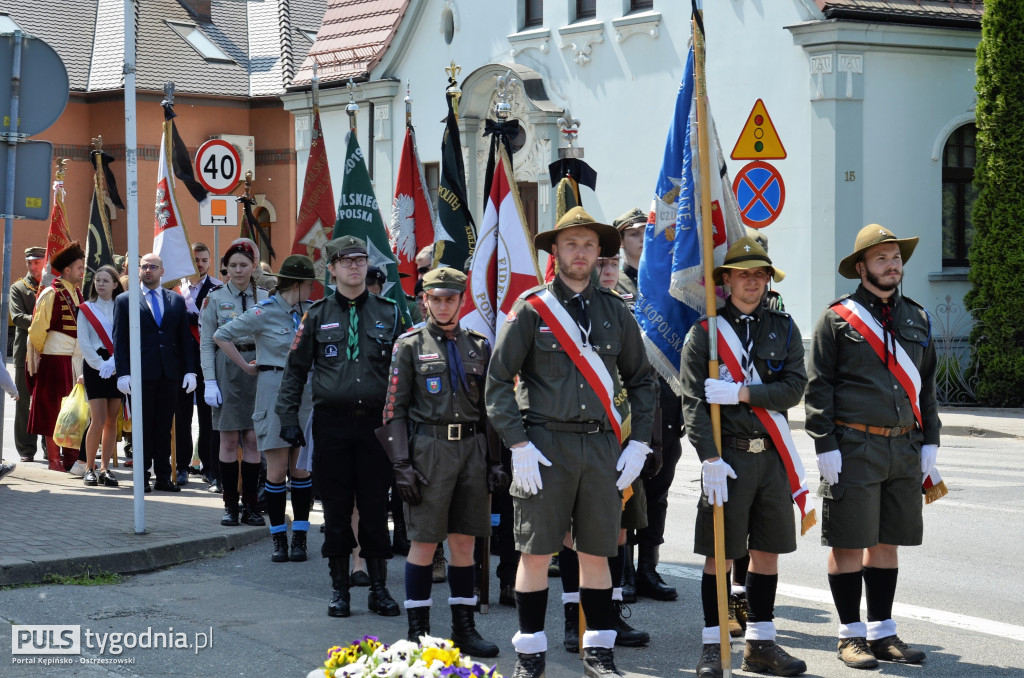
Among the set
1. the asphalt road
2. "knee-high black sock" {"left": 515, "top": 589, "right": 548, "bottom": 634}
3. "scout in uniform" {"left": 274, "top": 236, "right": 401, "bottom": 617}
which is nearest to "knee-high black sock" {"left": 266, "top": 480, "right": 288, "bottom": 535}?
the asphalt road

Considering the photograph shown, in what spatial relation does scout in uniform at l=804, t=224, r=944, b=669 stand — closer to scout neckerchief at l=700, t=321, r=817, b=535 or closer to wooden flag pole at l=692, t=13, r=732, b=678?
scout neckerchief at l=700, t=321, r=817, b=535

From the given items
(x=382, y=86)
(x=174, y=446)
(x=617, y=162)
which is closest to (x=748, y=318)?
(x=174, y=446)

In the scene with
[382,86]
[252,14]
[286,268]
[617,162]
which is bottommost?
[286,268]

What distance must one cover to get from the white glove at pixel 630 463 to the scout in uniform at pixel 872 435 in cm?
97

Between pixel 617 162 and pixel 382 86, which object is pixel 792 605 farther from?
pixel 382 86

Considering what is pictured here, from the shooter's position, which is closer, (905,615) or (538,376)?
(538,376)

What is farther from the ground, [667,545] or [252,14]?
[252,14]

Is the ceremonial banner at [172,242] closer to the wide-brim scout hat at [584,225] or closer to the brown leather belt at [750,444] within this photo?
the wide-brim scout hat at [584,225]

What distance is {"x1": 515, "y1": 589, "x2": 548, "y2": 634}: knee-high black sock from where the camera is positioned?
6043 mm

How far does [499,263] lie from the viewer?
27.1 ft

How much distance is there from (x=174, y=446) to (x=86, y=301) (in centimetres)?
161

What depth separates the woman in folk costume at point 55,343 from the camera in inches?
535

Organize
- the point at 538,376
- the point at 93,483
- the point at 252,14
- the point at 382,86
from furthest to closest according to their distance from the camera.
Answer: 1. the point at 252,14
2. the point at 382,86
3. the point at 93,483
4. the point at 538,376

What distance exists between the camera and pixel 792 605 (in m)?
7.73
